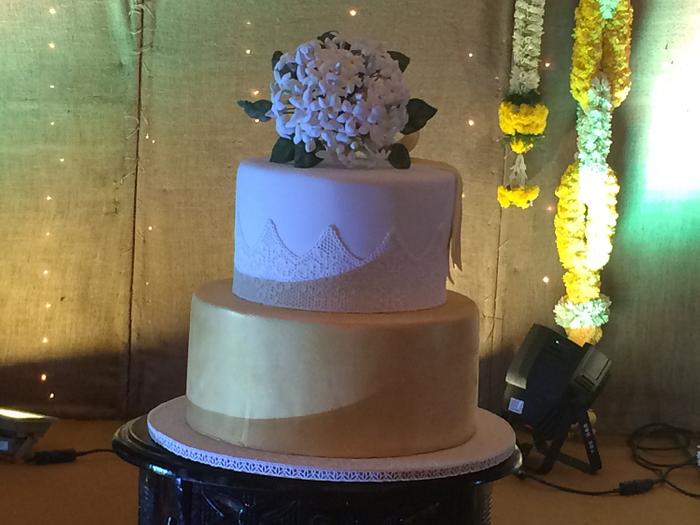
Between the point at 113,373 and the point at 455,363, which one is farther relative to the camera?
the point at 113,373

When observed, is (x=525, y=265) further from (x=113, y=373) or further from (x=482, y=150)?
(x=113, y=373)

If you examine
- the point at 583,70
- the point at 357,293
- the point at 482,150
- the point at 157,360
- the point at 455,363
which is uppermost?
the point at 583,70

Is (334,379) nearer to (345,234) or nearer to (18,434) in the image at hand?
(345,234)

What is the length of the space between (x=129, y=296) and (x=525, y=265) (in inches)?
49.0

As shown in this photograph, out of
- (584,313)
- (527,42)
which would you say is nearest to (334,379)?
(584,313)

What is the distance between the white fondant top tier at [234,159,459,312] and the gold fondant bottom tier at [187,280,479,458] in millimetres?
39

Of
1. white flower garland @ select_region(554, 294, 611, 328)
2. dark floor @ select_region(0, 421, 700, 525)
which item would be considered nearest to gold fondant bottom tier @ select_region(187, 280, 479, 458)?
dark floor @ select_region(0, 421, 700, 525)

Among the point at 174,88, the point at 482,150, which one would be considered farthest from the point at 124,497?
the point at 482,150

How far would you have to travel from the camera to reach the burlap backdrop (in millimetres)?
3223

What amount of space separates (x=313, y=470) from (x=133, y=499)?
118 cm

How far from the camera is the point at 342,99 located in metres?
1.79

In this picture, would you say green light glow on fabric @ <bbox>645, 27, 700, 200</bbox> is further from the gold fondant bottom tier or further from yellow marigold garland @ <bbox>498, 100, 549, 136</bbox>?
the gold fondant bottom tier

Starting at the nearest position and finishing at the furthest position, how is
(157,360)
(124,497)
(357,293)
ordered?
1. (357,293)
2. (124,497)
3. (157,360)

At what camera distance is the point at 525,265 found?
3324 mm
